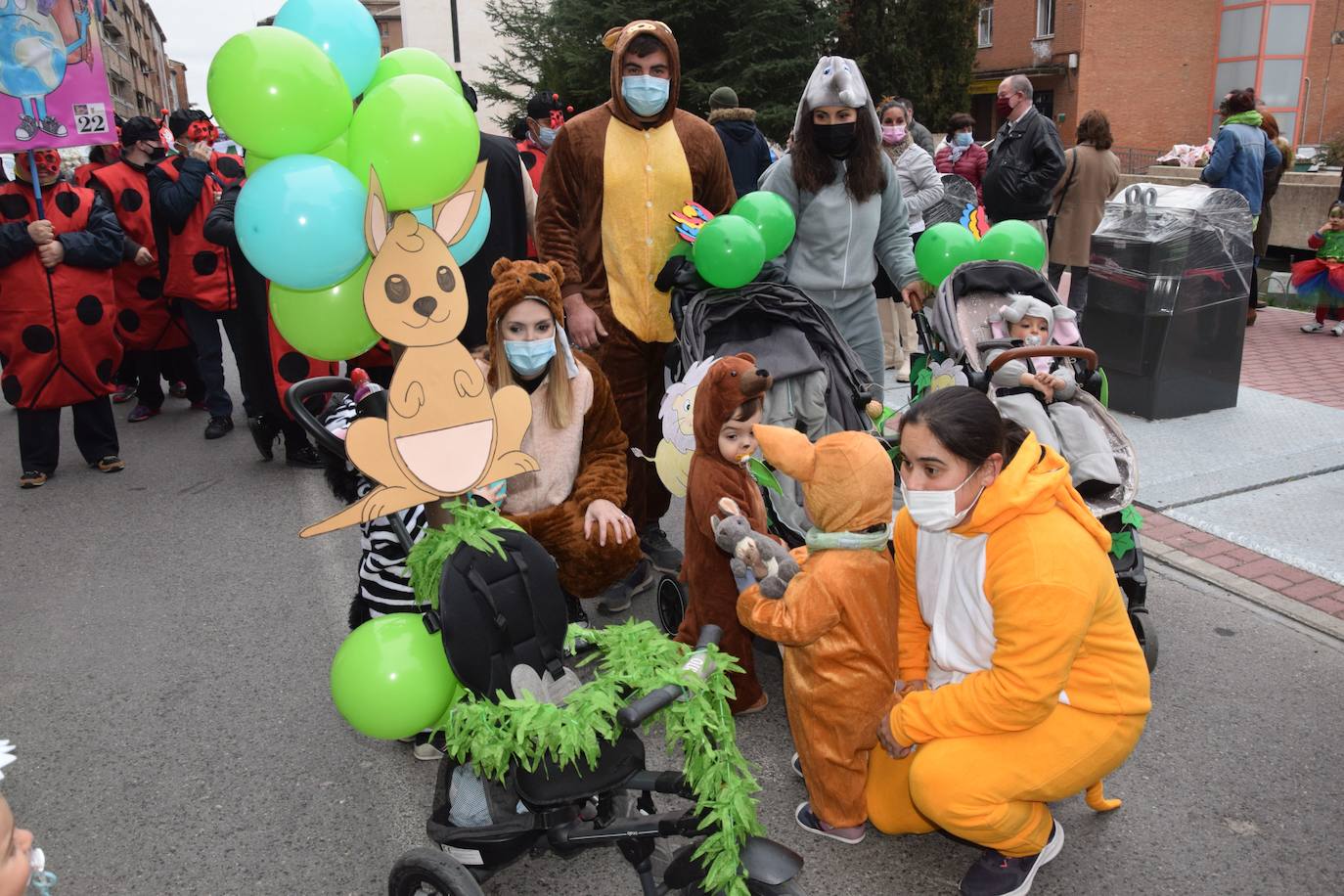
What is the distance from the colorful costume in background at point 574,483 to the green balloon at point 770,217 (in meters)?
0.92

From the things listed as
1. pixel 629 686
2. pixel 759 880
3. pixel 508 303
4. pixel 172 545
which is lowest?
pixel 172 545

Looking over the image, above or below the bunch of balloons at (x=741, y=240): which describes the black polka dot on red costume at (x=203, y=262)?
below

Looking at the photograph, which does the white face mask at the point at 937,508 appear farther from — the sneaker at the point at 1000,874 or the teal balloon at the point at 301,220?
the teal balloon at the point at 301,220

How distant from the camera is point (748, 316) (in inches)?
150

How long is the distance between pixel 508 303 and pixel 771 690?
67.7 inches

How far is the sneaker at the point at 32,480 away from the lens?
6.21m

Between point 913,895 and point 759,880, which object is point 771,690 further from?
point 759,880

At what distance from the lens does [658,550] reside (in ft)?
15.2

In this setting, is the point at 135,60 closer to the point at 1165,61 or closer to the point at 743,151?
the point at 1165,61

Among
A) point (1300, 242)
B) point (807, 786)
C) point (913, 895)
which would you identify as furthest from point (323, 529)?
point (1300, 242)

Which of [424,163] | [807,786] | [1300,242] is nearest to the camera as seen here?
[424,163]

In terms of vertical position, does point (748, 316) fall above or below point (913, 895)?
above

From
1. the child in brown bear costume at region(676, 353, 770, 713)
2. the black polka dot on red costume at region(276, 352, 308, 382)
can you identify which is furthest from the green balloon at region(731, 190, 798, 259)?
the black polka dot on red costume at region(276, 352, 308, 382)

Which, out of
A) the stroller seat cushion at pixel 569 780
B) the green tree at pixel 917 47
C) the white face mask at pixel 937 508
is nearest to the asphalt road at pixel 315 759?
the stroller seat cushion at pixel 569 780
